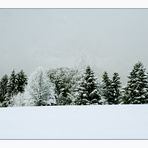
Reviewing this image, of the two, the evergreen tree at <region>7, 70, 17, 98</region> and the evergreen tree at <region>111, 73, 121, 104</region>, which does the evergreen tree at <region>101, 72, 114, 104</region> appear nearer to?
the evergreen tree at <region>111, 73, 121, 104</region>

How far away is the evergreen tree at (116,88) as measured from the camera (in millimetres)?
6156

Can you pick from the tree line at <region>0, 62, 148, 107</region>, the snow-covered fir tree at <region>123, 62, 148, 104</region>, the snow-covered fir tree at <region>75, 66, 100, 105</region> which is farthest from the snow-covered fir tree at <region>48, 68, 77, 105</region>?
the snow-covered fir tree at <region>123, 62, 148, 104</region>

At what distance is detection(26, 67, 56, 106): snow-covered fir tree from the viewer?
20.5 feet

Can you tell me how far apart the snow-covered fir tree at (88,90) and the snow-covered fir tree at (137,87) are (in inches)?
21.5

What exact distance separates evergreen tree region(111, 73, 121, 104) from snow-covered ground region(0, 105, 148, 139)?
322 millimetres

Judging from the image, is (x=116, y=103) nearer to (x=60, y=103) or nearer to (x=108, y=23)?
(x=60, y=103)

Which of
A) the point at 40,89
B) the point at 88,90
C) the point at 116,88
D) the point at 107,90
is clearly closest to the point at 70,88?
the point at 88,90

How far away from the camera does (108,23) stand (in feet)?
20.6

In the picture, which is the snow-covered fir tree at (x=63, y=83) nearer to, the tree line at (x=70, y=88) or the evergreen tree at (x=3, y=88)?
the tree line at (x=70, y=88)

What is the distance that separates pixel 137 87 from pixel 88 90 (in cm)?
87

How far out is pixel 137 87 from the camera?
6.13 metres

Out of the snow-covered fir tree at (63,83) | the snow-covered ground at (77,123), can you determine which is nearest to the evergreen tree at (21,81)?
the snow-covered fir tree at (63,83)
